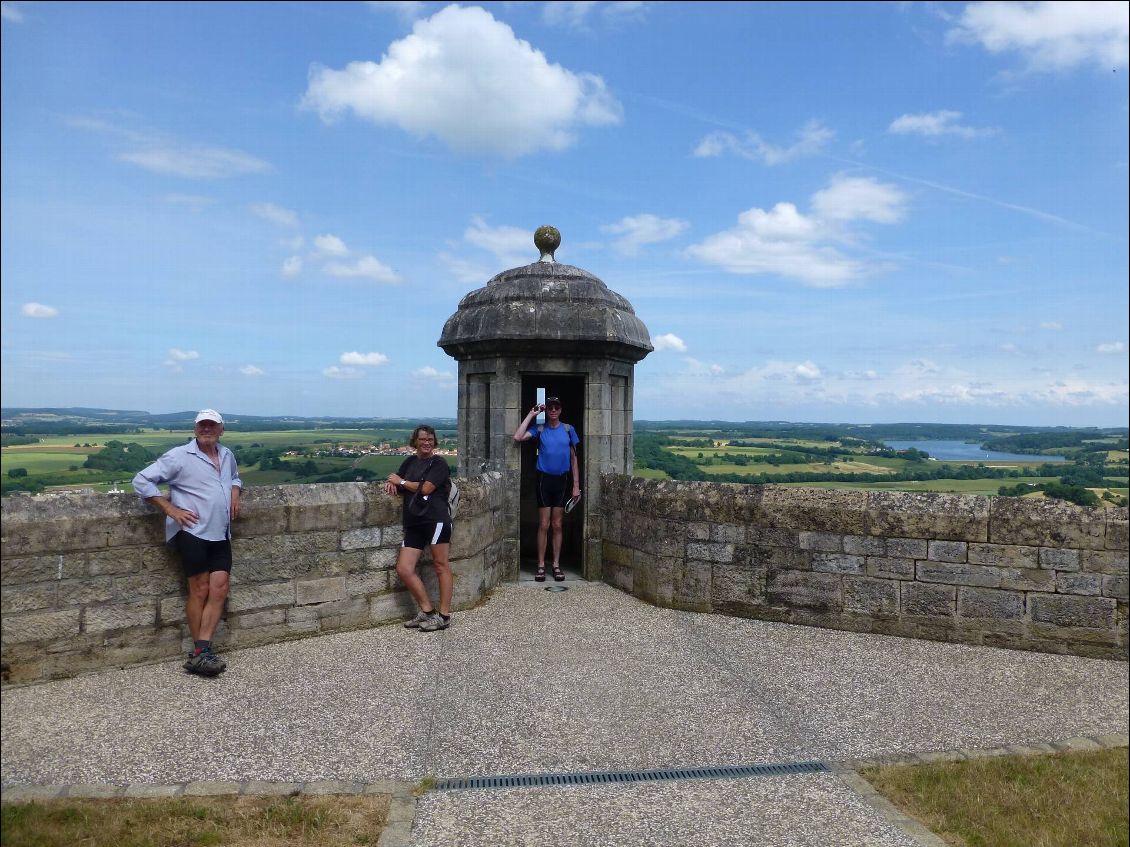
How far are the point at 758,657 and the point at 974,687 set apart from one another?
1324mm

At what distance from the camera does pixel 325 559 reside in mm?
5230

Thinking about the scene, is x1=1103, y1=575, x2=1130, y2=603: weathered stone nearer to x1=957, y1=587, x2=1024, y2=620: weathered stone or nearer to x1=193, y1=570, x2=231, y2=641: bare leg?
x1=957, y1=587, x2=1024, y2=620: weathered stone

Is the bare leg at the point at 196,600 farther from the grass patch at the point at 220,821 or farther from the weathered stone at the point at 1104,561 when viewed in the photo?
the weathered stone at the point at 1104,561

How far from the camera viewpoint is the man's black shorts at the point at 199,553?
14.2 feet

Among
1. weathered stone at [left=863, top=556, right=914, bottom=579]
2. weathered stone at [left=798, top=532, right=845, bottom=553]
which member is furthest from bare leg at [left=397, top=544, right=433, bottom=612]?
weathered stone at [left=863, top=556, right=914, bottom=579]

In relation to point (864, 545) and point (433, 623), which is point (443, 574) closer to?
point (433, 623)

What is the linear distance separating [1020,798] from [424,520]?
394 centimetres

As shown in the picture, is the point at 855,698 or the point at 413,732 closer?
→ the point at 413,732

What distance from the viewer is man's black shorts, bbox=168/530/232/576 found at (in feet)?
14.2

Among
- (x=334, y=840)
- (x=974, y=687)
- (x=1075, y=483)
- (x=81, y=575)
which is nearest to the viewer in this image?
(x=334, y=840)

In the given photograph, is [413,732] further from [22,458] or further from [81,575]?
[22,458]

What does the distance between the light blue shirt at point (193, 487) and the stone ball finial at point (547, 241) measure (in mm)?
4242

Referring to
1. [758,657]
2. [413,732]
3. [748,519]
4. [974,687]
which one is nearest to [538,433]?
[748,519]

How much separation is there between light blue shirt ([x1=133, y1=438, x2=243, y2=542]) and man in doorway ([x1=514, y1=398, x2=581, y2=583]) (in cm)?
309
